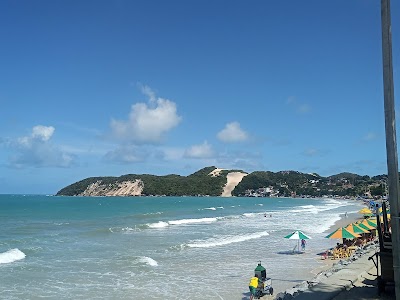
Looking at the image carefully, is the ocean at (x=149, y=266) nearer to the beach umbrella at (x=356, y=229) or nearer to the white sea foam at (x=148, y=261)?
the white sea foam at (x=148, y=261)

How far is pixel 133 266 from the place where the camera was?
20031 mm

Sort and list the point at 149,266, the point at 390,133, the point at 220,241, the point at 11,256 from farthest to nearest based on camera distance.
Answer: the point at 220,241
the point at 11,256
the point at 149,266
the point at 390,133

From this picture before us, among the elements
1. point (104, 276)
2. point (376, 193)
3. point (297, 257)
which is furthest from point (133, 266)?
point (376, 193)

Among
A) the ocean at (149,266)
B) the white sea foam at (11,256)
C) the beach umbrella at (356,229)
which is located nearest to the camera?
the ocean at (149,266)

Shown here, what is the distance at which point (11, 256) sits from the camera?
23.8 meters

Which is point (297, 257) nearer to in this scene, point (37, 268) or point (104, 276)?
point (104, 276)

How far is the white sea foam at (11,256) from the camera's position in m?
22.6

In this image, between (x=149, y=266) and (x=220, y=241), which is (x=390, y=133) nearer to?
(x=149, y=266)

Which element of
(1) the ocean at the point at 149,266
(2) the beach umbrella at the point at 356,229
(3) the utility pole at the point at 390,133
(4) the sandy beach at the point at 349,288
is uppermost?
(3) the utility pole at the point at 390,133

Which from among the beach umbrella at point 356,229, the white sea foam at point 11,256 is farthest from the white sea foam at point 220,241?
the white sea foam at point 11,256

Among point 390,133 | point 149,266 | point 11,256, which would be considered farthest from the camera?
point 11,256

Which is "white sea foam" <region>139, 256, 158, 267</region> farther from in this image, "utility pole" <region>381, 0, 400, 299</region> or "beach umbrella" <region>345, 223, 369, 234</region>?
"utility pole" <region>381, 0, 400, 299</region>

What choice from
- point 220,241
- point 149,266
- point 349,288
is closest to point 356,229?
point 149,266

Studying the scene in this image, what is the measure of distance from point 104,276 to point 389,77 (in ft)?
48.6
